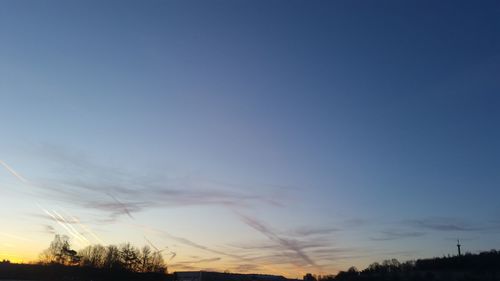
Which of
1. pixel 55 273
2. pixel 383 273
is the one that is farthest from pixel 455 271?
pixel 55 273

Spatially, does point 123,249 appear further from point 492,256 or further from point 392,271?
point 492,256

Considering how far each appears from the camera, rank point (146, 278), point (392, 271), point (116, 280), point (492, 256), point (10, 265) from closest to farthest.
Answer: point (10, 265)
point (116, 280)
point (146, 278)
point (492, 256)
point (392, 271)

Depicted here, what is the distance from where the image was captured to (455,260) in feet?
636

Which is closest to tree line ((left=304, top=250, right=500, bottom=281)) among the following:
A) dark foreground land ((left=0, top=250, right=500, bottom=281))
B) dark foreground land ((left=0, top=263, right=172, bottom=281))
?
dark foreground land ((left=0, top=250, right=500, bottom=281))

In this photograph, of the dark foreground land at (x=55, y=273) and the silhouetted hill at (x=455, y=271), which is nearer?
the dark foreground land at (x=55, y=273)

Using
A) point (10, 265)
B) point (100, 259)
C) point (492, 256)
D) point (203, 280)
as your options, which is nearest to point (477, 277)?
point (492, 256)

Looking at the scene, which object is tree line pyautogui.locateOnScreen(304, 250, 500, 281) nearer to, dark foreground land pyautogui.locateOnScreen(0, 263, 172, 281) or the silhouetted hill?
the silhouetted hill

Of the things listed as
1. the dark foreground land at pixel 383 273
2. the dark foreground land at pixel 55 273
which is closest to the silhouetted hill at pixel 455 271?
the dark foreground land at pixel 383 273

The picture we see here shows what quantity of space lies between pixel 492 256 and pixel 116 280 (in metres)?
132

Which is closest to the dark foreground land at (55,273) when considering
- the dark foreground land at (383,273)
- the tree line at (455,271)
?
the dark foreground land at (383,273)

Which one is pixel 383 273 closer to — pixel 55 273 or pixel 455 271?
pixel 455 271

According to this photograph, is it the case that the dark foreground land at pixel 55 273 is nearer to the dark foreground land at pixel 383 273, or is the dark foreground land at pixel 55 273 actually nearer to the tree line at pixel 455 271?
the dark foreground land at pixel 383 273

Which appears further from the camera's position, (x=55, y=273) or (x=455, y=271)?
(x=455, y=271)

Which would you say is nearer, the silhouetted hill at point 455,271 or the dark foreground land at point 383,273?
the dark foreground land at point 383,273
